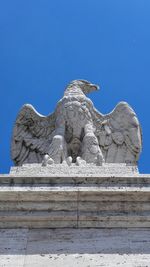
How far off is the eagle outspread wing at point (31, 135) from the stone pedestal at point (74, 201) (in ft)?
13.8

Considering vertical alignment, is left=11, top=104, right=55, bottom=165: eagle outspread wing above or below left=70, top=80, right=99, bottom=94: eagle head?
below

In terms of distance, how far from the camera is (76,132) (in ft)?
44.8

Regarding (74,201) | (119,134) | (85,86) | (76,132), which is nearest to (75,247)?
(74,201)

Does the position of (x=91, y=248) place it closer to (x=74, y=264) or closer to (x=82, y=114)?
(x=74, y=264)

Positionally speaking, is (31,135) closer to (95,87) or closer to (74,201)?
(95,87)

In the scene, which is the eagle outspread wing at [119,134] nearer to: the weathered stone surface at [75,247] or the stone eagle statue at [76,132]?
the stone eagle statue at [76,132]

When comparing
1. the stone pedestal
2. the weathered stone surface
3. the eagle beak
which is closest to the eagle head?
the eagle beak

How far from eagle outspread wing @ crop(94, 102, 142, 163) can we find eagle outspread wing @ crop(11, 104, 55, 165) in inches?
43.8

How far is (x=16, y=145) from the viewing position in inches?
540

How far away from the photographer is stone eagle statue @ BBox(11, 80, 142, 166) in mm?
13227

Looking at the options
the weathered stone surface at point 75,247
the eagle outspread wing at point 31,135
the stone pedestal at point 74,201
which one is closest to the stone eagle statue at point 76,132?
the eagle outspread wing at point 31,135

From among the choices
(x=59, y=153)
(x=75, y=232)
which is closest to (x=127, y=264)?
(x=75, y=232)

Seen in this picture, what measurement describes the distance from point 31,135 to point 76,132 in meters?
1.07

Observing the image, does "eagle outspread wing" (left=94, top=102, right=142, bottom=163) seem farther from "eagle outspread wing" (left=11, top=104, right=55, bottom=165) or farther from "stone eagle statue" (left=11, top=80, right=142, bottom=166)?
"eagle outspread wing" (left=11, top=104, right=55, bottom=165)
